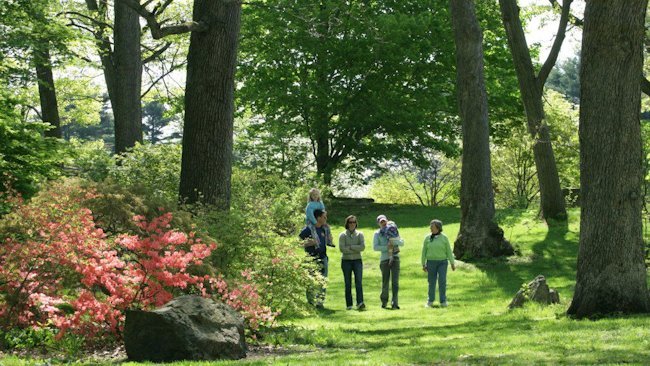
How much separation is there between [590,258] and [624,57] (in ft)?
9.01

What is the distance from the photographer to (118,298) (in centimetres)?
1049

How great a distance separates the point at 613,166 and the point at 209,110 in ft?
20.9

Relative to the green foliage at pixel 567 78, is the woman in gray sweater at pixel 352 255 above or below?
below

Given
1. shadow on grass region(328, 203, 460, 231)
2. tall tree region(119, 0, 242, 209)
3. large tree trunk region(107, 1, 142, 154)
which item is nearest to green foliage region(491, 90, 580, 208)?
shadow on grass region(328, 203, 460, 231)

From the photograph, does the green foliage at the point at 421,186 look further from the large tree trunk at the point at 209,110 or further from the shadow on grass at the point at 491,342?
the shadow on grass at the point at 491,342

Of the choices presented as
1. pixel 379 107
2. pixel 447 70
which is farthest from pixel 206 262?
pixel 447 70

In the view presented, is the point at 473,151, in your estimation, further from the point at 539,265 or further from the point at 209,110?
the point at 209,110

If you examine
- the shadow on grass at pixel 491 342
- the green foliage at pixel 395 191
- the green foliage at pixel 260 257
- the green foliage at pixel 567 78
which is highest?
the green foliage at pixel 567 78

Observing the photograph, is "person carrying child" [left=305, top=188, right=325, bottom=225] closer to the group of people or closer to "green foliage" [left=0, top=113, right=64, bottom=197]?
the group of people

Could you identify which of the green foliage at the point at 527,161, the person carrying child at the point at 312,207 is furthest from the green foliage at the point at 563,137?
the person carrying child at the point at 312,207

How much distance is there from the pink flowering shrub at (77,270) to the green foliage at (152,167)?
7.66 m

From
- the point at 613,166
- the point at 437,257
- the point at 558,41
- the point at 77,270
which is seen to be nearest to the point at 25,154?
the point at 77,270

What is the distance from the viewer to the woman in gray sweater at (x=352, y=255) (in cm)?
1698

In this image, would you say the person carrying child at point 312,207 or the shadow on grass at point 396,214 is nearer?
the person carrying child at point 312,207
